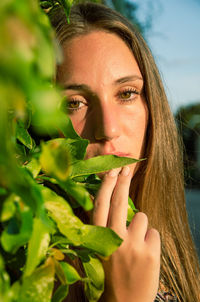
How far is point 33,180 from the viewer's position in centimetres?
49

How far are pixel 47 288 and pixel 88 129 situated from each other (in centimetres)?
85

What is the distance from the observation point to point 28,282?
16.7 inches

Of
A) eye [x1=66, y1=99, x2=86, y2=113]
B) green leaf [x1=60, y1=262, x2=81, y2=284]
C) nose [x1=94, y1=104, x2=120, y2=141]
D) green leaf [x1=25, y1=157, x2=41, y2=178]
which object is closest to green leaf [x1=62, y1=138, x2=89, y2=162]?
green leaf [x1=25, y1=157, x2=41, y2=178]

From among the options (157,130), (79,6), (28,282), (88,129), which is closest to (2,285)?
(28,282)

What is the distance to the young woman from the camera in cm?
81

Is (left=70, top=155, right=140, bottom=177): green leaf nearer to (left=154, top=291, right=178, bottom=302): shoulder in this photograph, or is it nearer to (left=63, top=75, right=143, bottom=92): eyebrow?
(left=63, top=75, right=143, bottom=92): eyebrow

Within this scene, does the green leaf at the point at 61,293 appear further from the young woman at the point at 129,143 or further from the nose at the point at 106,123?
the nose at the point at 106,123

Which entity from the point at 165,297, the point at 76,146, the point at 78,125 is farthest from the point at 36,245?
the point at 165,297

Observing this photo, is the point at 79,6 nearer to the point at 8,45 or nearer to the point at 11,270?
the point at 11,270

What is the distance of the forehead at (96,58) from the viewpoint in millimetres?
1258

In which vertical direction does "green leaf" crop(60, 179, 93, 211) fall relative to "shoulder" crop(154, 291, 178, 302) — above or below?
above

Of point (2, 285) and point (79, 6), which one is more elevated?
point (79, 6)

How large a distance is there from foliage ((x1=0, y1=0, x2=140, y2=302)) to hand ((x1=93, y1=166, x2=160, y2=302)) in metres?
0.08

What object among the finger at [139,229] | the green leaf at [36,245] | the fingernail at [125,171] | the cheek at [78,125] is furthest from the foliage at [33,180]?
the cheek at [78,125]
